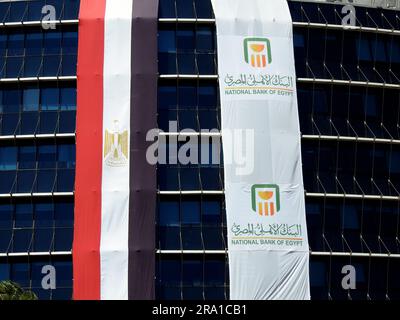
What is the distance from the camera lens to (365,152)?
73.7 meters

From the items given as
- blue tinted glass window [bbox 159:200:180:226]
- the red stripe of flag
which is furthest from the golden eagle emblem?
blue tinted glass window [bbox 159:200:180:226]

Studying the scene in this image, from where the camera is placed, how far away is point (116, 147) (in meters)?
70.4

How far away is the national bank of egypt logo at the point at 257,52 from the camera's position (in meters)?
72.2

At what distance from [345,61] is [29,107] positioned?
2172cm

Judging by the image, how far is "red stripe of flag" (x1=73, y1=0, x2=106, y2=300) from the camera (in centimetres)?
6831

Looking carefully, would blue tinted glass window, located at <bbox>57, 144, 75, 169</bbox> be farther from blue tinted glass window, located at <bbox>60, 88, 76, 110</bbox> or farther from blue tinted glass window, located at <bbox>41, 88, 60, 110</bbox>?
blue tinted glass window, located at <bbox>41, 88, 60, 110</bbox>

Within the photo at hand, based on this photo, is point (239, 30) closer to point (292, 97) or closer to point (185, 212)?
point (292, 97)

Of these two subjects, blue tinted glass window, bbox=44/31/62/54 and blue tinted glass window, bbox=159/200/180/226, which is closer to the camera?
blue tinted glass window, bbox=159/200/180/226

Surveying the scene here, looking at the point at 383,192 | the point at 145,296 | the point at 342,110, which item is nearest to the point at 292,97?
the point at 342,110

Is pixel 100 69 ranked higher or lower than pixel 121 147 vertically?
higher

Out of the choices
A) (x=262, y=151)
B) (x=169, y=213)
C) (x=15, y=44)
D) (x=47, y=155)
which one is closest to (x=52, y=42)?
(x=15, y=44)

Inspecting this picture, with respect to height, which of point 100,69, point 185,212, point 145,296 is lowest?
point 145,296

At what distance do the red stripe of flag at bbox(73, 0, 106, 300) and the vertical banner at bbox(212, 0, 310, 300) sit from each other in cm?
799

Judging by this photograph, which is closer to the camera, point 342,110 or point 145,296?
point 145,296
